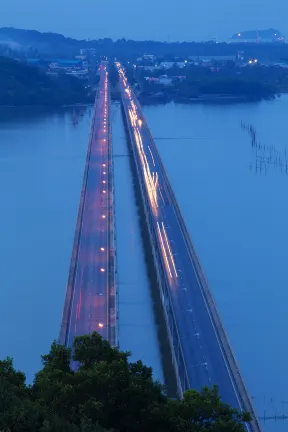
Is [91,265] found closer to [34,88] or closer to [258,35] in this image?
[34,88]

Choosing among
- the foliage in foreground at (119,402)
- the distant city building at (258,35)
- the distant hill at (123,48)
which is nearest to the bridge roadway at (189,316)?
the foliage in foreground at (119,402)

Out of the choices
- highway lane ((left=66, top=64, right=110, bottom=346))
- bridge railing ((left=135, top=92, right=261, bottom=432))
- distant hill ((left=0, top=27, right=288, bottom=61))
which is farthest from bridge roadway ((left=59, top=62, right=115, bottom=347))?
distant hill ((left=0, top=27, right=288, bottom=61))

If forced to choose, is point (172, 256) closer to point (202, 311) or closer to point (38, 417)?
point (202, 311)

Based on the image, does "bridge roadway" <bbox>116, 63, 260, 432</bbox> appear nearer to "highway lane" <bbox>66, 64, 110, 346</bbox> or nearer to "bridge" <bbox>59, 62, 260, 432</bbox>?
"bridge" <bbox>59, 62, 260, 432</bbox>

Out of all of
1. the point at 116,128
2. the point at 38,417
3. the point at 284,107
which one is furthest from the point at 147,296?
the point at 284,107

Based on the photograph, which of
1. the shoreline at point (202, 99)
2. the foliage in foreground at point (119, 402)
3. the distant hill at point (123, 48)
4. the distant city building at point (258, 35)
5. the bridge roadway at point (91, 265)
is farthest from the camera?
the distant city building at point (258, 35)

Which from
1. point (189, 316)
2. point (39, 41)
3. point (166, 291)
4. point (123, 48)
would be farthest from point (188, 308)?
point (39, 41)

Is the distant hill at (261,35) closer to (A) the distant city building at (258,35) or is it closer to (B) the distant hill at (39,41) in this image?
(A) the distant city building at (258,35)

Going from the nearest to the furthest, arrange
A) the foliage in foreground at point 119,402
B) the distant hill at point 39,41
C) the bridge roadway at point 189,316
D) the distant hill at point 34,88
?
the foliage in foreground at point 119,402
the bridge roadway at point 189,316
the distant hill at point 34,88
the distant hill at point 39,41
